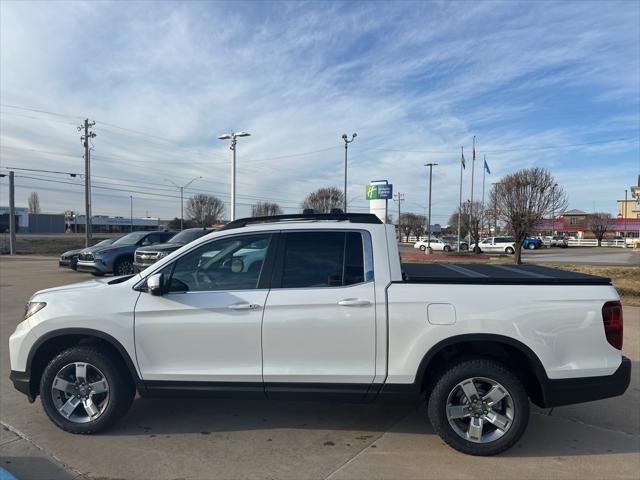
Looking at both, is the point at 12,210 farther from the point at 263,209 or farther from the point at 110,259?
the point at 263,209

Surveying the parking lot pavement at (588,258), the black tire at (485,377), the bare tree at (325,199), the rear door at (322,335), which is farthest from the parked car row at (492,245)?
the rear door at (322,335)

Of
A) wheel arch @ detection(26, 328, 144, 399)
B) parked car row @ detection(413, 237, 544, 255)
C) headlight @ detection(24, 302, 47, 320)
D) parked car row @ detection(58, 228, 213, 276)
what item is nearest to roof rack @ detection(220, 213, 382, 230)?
wheel arch @ detection(26, 328, 144, 399)

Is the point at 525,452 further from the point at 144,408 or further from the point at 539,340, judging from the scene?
the point at 144,408

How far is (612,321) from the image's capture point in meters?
3.52

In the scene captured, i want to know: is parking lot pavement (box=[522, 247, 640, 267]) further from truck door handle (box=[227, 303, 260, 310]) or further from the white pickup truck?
truck door handle (box=[227, 303, 260, 310])

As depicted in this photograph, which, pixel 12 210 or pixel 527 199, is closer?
pixel 527 199

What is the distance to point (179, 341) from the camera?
12.4 feet

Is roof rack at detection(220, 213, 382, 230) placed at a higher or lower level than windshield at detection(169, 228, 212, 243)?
higher

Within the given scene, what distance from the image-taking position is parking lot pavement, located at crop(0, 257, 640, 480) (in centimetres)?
341

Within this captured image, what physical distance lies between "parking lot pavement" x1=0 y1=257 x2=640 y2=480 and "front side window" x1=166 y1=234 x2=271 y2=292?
130 cm

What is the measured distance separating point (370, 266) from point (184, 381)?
1785 millimetres

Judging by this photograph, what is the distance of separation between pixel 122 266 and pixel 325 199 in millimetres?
49811

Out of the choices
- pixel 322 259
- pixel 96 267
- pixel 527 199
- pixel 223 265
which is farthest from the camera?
pixel 527 199

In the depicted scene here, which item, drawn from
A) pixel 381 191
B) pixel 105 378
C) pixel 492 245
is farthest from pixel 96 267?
pixel 492 245
